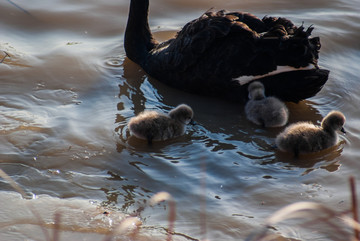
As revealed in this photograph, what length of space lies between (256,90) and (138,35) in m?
2.08

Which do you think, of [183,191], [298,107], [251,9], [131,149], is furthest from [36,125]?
[251,9]

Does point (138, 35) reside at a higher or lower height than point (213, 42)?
lower

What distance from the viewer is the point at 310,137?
471 cm

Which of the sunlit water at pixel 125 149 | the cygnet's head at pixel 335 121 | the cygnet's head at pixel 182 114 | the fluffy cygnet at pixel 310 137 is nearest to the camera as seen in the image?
the sunlit water at pixel 125 149

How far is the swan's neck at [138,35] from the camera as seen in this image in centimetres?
678

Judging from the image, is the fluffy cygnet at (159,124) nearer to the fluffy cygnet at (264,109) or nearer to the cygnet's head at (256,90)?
the fluffy cygnet at (264,109)

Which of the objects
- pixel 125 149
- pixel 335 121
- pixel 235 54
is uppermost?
pixel 235 54

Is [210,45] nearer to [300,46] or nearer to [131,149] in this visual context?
[300,46]

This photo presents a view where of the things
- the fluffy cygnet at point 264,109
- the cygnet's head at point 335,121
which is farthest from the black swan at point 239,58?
the cygnet's head at point 335,121

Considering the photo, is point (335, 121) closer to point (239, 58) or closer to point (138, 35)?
point (239, 58)

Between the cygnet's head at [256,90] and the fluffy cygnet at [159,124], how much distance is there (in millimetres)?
794

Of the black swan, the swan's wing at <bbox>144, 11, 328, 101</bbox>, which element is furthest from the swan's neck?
the swan's wing at <bbox>144, 11, 328, 101</bbox>

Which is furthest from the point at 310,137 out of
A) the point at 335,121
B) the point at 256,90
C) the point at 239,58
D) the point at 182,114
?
the point at 239,58

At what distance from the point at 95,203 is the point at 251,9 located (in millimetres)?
5272
